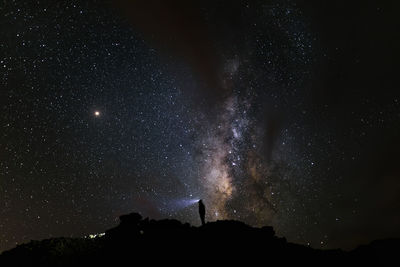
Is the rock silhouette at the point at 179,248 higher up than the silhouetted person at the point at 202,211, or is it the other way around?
the silhouetted person at the point at 202,211

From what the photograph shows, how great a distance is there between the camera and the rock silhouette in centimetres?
2283

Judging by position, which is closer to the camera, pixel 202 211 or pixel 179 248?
pixel 179 248

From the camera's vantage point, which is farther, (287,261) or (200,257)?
(287,261)

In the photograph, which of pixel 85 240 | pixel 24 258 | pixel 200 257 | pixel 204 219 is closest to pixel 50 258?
pixel 24 258

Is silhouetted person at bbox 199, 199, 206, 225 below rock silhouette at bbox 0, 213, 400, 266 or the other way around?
the other way around

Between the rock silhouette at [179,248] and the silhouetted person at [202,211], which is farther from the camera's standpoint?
the silhouetted person at [202,211]

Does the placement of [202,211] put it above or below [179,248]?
above

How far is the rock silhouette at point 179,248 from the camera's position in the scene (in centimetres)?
2283

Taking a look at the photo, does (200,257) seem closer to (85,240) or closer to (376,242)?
(85,240)

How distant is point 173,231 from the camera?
27.3m

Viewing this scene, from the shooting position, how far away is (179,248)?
24.8m

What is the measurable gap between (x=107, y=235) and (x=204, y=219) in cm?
971

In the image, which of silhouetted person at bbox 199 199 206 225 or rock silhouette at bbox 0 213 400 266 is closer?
rock silhouette at bbox 0 213 400 266

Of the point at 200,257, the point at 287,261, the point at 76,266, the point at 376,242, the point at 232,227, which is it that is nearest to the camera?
the point at 76,266
